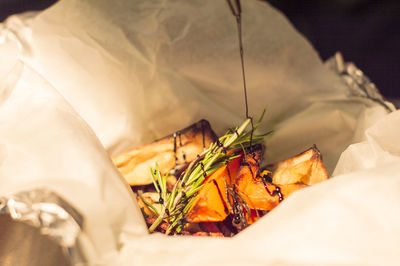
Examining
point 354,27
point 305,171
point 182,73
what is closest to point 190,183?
point 305,171

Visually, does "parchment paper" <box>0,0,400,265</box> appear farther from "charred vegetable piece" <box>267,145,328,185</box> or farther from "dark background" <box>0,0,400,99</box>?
"dark background" <box>0,0,400,99</box>

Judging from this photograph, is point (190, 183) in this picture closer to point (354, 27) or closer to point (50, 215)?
→ point (50, 215)

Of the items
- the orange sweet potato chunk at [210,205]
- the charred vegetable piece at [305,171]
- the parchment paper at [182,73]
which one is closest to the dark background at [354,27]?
the parchment paper at [182,73]

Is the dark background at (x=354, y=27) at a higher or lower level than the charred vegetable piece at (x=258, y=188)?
higher

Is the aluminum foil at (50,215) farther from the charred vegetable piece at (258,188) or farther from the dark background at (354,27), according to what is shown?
the dark background at (354,27)

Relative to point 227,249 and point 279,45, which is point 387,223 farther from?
point 279,45

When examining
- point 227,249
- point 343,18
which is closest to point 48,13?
point 227,249

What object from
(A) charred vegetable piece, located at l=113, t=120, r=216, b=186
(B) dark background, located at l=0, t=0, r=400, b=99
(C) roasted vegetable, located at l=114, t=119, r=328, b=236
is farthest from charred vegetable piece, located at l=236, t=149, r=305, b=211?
(B) dark background, located at l=0, t=0, r=400, b=99
